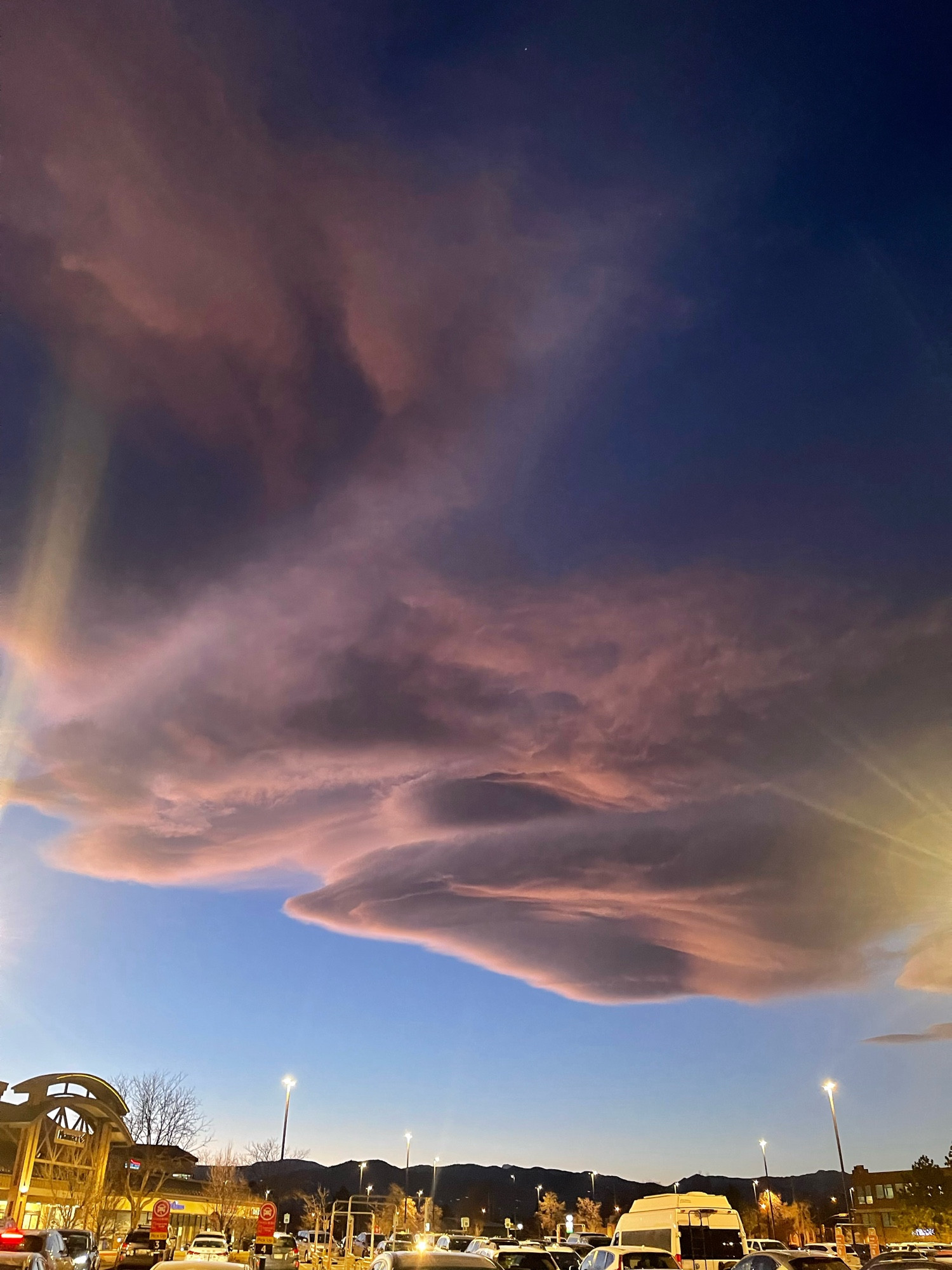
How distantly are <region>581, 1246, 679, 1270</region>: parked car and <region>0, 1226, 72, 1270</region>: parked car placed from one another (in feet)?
41.9

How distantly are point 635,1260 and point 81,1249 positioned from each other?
18.3m

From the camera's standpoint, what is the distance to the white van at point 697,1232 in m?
27.8

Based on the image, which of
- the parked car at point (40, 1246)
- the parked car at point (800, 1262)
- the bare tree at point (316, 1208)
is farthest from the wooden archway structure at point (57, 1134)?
the parked car at point (800, 1262)

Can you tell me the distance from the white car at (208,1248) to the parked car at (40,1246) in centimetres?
1170

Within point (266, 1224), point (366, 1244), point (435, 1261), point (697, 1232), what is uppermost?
point (266, 1224)

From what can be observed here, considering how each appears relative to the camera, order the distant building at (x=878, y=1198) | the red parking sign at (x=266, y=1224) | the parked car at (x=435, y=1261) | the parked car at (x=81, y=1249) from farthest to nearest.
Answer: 1. the distant building at (x=878, y=1198)
2. the red parking sign at (x=266, y=1224)
3. the parked car at (x=81, y=1249)
4. the parked car at (x=435, y=1261)

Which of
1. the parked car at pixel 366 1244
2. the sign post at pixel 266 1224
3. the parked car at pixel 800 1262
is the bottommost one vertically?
the parked car at pixel 366 1244

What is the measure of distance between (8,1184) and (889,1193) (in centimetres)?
10738

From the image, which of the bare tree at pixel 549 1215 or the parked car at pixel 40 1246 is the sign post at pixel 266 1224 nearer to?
the parked car at pixel 40 1246

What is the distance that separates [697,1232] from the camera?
92.9 feet

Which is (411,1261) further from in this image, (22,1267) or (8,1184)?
(8,1184)

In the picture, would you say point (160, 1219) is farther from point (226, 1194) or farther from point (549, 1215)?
point (549, 1215)

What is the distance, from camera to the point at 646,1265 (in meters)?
24.4

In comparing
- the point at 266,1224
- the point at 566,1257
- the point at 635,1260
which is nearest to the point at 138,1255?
the point at 266,1224
